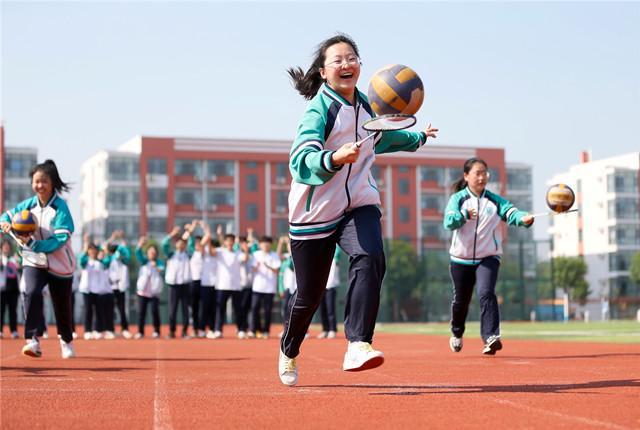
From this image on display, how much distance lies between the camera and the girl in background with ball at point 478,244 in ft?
38.1

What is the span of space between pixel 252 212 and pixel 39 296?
90.6 meters

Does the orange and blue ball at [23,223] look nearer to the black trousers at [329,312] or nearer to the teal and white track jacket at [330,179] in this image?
the teal and white track jacket at [330,179]

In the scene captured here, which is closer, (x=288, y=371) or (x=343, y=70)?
(x=343, y=70)

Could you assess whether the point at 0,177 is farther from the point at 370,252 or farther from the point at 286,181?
the point at 370,252

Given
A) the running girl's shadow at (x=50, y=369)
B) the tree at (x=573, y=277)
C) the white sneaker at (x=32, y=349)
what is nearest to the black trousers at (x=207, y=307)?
the white sneaker at (x=32, y=349)

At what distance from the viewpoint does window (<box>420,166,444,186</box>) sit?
10656 centimetres

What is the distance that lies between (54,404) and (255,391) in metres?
1.43

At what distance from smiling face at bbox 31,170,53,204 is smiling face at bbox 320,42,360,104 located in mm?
5206

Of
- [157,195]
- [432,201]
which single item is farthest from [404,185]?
[157,195]

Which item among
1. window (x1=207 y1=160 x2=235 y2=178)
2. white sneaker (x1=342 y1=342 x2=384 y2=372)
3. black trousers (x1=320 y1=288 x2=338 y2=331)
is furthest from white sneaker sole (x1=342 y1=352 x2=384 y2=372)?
window (x1=207 y1=160 x2=235 y2=178)

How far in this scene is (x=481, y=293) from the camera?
11.8 meters

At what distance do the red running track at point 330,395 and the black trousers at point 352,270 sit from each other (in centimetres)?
48

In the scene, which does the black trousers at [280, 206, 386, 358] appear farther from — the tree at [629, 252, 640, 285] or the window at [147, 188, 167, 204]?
the tree at [629, 252, 640, 285]

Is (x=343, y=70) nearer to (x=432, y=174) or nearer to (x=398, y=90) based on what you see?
(x=398, y=90)
